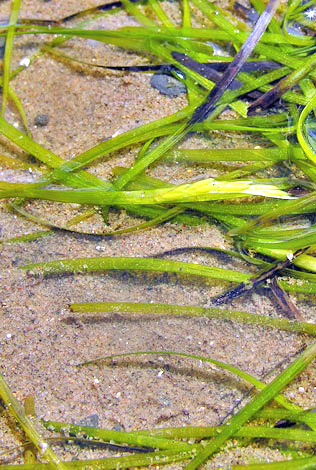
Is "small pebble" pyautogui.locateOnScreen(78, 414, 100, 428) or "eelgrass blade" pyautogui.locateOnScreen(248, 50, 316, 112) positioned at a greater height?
"eelgrass blade" pyautogui.locateOnScreen(248, 50, 316, 112)

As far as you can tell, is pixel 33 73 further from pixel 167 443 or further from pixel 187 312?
pixel 167 443

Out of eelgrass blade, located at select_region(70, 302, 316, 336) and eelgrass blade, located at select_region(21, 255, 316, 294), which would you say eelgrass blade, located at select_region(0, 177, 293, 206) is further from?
eelgrass blade, located at select_region(70, 302, 316, 336)

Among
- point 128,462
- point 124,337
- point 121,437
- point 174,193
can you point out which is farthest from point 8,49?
point 128,462

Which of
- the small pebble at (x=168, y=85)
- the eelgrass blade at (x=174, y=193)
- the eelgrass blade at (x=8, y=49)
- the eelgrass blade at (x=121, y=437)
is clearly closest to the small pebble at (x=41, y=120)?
the eelgrass blade at (x=8, y=49)

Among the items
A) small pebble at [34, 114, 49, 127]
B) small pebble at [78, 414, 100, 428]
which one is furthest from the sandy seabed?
small pebble at [34, 114, 49, 127]

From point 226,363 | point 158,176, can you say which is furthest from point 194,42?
point 226,363

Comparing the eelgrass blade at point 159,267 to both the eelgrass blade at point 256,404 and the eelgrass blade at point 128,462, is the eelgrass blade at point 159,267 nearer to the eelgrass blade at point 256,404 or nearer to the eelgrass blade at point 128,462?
the eelgrass blade at point 256,404

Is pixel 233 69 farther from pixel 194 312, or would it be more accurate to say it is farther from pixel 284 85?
pixel 194 312
